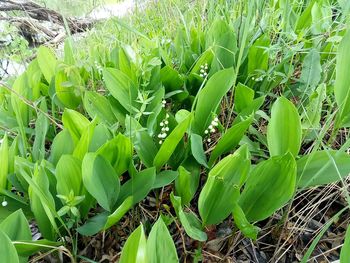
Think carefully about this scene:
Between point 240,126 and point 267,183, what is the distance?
15 cm

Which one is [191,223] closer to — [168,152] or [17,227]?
[168,152]

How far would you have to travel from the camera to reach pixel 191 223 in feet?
2.43

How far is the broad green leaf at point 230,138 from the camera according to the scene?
2.60 feet

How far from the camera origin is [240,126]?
79 centimetres

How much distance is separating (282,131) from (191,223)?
0.28 meters

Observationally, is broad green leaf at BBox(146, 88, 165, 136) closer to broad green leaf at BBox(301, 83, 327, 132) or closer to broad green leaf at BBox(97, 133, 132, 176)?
broad green leaf at BBox(97, 133, 132, 176)

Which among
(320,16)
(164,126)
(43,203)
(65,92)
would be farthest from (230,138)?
(320,16)

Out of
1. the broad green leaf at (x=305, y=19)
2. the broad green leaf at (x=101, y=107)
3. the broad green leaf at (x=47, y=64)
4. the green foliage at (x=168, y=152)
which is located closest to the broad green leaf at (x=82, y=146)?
the green foliage at (x=168, y=152)

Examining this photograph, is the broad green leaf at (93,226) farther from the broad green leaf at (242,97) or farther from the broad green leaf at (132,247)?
the broad green leaf at (242,97)

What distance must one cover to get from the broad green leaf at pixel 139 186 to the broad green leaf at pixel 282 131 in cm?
27

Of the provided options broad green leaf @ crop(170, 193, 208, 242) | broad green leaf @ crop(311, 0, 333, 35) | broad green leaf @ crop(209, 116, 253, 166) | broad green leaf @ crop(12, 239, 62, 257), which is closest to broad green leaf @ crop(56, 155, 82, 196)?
broad green leaf @ crop(12, 239, 62, 257)

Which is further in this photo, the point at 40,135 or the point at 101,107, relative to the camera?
the point at 101,107

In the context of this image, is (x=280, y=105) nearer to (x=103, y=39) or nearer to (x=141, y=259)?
(x=141, y=259)

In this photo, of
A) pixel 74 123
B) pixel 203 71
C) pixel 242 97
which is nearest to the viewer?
pixel 74 123
